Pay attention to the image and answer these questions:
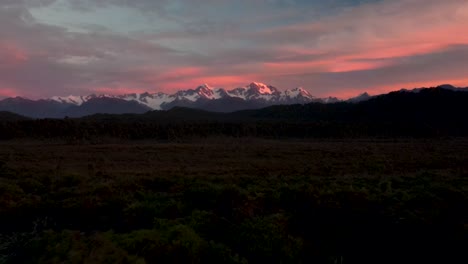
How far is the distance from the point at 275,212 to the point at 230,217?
1913mm

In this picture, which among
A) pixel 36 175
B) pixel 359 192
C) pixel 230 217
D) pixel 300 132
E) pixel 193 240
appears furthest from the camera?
pixel 300 132

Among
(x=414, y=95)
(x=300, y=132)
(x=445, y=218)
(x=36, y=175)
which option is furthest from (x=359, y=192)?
(x=414, y=95)

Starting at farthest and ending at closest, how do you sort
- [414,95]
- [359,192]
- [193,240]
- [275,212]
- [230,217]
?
[414,95] → [359,192] → [275,212] → [230,217] → [193,240]

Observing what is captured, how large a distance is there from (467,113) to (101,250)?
11397 cm

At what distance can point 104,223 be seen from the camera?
1438cm

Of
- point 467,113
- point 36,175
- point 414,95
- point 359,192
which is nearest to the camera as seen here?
point 359,192

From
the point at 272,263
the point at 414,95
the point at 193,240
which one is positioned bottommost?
the point at 272,263

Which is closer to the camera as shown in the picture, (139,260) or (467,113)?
(139,260)

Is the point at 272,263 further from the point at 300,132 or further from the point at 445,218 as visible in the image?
the point at 300,132

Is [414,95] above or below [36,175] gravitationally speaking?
above

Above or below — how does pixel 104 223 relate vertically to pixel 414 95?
below

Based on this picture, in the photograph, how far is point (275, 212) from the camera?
1516cm

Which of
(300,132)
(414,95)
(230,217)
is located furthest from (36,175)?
(414,95)

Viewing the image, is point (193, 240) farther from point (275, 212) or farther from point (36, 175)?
point (36, 175)
